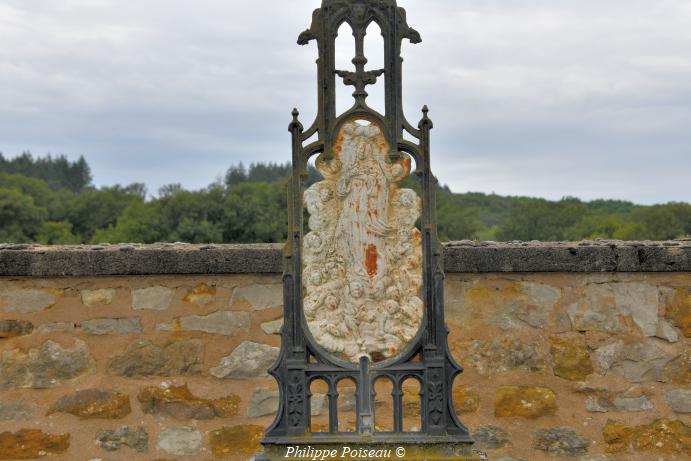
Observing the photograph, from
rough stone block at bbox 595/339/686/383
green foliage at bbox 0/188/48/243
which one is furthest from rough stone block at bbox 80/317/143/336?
green foliage at bbox 0/188/48/243

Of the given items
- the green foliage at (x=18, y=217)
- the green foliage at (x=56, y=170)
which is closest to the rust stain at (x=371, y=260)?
the green foliage at (x=18, y=217)

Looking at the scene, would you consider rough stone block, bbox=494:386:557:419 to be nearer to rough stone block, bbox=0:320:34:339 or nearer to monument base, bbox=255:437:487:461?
monument base, bbox=255:437:487:461

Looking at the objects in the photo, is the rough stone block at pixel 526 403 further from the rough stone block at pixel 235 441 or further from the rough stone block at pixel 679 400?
the rough stone block at pixel 235 441

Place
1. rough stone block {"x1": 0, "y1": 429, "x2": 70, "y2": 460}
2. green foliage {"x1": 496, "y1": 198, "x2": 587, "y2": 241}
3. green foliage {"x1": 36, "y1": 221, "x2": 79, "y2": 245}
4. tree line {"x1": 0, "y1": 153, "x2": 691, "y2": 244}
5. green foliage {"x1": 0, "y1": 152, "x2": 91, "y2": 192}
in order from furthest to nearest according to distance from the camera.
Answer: green foliage {"x1": 0, "y1": 152, "x2": 91, "y2": 192}, green foliage {"x1": 36, "y1": 221, "x2": 79, "y2": 245}, green foliage {"x1": 496, "y1": 198, "x2": 587, "y2": 241}, tree line {"x1": 0, "y1": 153, "x2": 691, "y2": 244}, rough stone block {"x1": 0, "y1": 429, "x2": 70, "y2": 460}

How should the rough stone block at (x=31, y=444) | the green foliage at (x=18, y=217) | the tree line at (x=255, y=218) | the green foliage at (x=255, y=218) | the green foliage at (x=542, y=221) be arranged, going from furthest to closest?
the green foliage at (x=18, y=217)
the green foliage at (x=255, y=218)
the green foliage at (x=542, y=221)
the tree line at (x=255, y=218)
the rough stone block at (x=31, y=444)

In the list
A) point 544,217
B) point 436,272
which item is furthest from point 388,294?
point 544,217

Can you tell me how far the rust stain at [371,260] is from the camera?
3699 millimetres

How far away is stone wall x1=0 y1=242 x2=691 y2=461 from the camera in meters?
4.51

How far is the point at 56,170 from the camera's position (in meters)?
64.9


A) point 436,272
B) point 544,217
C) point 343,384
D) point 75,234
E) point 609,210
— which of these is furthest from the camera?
point 75,234

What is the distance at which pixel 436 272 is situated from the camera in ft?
12.1

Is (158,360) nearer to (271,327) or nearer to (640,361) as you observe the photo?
(271,327)

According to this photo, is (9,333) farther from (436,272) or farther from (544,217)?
(544,217)

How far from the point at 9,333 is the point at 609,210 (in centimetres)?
2848
